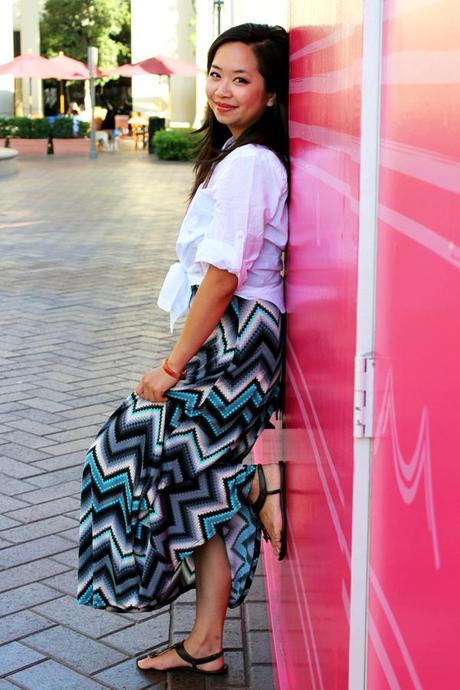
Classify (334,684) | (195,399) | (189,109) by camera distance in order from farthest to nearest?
(189,109) < (195,399) < (334,684)

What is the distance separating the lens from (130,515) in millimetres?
2799

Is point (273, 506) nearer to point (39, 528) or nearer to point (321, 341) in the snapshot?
point (321, 341)

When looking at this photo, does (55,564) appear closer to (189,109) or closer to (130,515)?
(130,515)

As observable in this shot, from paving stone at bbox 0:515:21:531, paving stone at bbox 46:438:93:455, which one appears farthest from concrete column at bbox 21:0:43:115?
paving stone at bbox 0:515:21:531

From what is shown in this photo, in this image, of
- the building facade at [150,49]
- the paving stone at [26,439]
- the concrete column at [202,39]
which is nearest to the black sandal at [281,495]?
the paving stone at [26,439]

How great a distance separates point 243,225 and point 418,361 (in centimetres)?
147

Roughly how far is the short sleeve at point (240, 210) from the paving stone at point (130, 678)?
118 cm

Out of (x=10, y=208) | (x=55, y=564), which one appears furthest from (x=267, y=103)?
(x=10, y=208)

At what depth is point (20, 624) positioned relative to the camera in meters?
3.41

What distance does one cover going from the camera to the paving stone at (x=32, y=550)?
387cm

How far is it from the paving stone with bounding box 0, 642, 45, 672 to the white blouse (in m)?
1.19

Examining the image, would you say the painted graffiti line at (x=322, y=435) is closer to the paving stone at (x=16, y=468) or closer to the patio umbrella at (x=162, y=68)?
the paving stone at (x=16, y=468)

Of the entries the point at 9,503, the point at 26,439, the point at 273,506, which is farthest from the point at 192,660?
the point at 26,439

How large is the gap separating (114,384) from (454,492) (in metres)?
5.31
